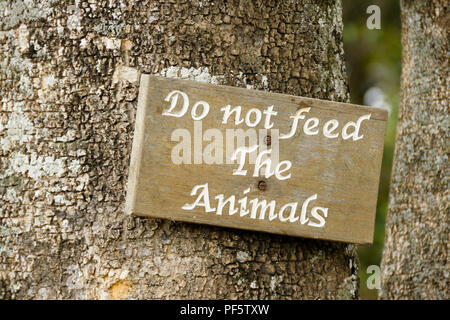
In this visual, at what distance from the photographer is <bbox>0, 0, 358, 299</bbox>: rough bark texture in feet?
5.02

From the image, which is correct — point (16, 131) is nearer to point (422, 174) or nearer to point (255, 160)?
point (255, 160)

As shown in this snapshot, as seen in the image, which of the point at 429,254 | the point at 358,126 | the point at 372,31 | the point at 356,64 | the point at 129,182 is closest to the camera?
the point at 129,182

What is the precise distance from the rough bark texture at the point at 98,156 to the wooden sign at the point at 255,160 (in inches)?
2.5

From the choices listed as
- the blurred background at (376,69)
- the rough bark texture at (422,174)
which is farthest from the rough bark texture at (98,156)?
the blurred background at (376,69)

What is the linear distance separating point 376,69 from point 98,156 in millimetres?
7126

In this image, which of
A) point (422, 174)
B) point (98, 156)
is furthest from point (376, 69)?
point (98, 156)

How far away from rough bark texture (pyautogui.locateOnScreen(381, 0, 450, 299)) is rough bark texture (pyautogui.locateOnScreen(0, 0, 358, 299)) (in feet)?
5.48

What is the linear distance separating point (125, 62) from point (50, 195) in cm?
38

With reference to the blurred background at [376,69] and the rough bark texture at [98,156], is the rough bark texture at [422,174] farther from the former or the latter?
the blurred background at [376,69]

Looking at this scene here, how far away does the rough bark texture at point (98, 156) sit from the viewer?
5.02 feet

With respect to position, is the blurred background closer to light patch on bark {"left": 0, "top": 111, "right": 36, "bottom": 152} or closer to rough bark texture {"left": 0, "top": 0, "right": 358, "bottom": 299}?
rough bark texture {"left": 0, "top": 0, "right": 358, "bottom": 299}

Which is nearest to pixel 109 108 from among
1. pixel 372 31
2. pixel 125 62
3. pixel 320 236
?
pixel 125 62

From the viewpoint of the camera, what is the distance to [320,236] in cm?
159

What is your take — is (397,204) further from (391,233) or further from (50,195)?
(50,195)
